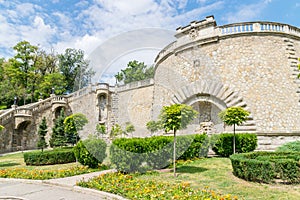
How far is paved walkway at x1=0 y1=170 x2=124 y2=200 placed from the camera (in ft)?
17.0

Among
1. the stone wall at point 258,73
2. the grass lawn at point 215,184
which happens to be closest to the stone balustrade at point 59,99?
the stone wall at point 258,73

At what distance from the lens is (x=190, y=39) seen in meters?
15.9

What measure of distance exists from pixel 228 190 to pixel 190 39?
12.6 m

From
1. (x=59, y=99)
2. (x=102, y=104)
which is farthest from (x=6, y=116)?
(x=102, y=104)

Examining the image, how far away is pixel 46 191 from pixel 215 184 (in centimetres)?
472

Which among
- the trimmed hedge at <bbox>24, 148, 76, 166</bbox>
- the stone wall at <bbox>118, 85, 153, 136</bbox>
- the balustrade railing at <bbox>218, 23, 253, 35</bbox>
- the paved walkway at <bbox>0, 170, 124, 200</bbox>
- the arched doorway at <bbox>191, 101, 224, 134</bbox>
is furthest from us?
the stone wall at <bbox>118, 85, 153, 136</bbox>

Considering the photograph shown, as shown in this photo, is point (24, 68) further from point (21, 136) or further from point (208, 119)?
point (208, 119)

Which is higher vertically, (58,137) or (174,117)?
(174,117)

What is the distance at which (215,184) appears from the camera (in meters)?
5.95

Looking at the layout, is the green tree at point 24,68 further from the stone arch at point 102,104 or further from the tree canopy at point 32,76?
the stone arch at point 102,104

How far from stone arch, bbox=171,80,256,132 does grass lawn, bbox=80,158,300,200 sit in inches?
221

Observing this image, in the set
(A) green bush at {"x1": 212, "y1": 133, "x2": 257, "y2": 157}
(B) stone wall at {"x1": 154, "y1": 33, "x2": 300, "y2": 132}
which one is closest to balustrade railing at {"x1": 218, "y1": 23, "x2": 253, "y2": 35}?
(B) stone wall at {"x1": 154, "y1": 33, "x2": 300, "y2": 132}

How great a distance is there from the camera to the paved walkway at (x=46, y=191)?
17.0 ft

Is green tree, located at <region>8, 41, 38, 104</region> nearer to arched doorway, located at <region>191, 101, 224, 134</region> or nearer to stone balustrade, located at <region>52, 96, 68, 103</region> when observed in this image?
stone balustrade, located at <region>52, 96, 68, 103</region>
